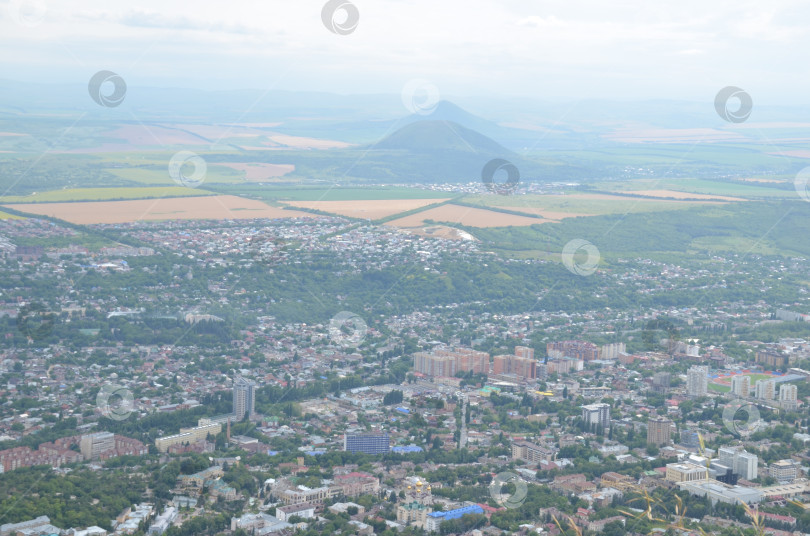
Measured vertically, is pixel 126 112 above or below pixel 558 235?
above

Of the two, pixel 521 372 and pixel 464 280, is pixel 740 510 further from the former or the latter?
pixel 464 280

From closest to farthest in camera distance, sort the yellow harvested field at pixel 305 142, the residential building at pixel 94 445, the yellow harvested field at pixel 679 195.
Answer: the residential building at pixel 94 445
the yellow harvested field at pixel 679 195
the yellow harvested field at pixel 305 142

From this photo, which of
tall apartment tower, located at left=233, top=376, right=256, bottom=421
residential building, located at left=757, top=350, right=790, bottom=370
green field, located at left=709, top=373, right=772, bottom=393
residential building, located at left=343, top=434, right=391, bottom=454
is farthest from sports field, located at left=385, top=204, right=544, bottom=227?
residential building, located at left=343, top=434, right=391, bottom=454

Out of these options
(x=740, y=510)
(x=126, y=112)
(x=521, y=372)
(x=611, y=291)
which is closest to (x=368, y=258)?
(x=611, y=291)

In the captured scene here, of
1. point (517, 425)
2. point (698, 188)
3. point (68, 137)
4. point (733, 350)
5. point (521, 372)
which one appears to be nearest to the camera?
point (517, 425)

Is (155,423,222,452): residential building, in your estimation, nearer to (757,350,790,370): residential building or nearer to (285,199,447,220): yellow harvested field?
(757,350,790,370): residential building

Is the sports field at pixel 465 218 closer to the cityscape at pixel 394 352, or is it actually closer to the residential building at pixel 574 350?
the cityscape at pixel 394 352

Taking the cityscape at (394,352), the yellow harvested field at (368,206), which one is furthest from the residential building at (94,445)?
the yellow harvested field at (368,206)
